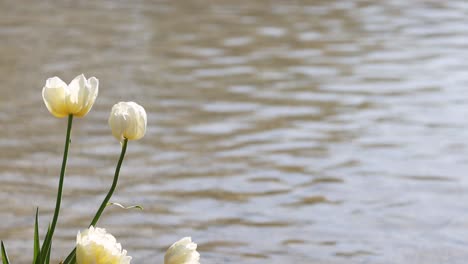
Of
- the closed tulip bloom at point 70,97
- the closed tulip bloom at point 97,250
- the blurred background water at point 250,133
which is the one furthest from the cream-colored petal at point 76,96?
the blurred background water at point 250,133

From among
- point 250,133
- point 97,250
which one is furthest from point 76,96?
point 250,133

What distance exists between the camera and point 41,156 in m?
3.40

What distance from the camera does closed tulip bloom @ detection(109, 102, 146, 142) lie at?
133cm

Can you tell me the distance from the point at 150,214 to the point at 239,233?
31 cm

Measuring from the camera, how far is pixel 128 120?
4.35 ft

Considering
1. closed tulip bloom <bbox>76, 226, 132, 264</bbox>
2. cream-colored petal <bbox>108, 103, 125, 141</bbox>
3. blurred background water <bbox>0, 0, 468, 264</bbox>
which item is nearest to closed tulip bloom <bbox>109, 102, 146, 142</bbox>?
cream-colored petal <bbox>108, 103, 125, 141</bbox>

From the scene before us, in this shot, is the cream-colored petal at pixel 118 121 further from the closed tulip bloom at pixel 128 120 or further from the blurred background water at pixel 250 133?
the blurred background water at pixel 250 133

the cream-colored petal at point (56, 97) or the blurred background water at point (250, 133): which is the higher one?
the cream-colored petal at point (56, 97)

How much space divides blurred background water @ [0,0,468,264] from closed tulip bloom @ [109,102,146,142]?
1.14 m

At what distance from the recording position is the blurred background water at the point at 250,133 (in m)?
2.69

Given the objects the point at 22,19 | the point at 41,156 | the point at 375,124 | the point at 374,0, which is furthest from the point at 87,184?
the point at 374,0

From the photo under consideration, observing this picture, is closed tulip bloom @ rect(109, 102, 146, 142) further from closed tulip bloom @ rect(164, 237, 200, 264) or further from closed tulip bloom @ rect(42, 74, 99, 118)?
closed tulip bloom @ rect(164, 237, 200, 264)

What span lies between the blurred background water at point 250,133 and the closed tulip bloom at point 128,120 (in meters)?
1.14

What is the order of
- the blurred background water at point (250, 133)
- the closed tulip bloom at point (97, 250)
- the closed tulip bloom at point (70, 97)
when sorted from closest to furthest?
the closed tulip bloom at point (97, 250) → the closed tulip bloom at point (70, 97) → the blurred background water at point (250, 133)
